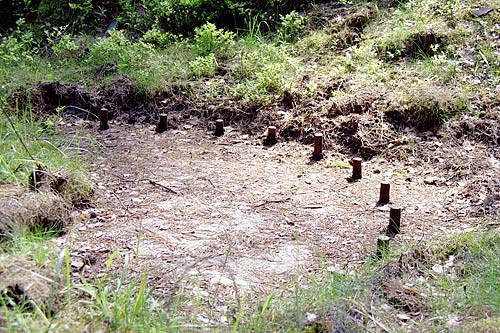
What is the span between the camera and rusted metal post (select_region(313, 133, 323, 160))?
546 centimetres

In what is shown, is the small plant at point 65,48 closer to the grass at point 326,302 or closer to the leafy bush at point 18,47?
the leafy bush at point 18,47

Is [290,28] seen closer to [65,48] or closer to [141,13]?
[141,13]

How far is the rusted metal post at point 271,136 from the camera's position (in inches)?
229

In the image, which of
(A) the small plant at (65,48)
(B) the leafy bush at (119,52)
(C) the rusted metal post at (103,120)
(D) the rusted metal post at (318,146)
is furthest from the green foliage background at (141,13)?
(D) the rusted metal post at (318,146)

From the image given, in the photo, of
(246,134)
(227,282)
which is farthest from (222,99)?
(227,282)

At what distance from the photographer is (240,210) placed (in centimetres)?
457

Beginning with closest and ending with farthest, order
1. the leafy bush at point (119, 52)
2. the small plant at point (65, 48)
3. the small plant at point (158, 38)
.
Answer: the leafy bush at point (119, 52)
the small plant at point (65, 48)
the small plant at point (158, 38)

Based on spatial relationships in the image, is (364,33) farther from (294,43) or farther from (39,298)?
(39,298)

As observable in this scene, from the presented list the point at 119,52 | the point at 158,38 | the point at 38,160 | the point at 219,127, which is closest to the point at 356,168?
the point at 219,127

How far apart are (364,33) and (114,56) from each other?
297cm

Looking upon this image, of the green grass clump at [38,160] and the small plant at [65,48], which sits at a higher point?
the small plant at [65,48]

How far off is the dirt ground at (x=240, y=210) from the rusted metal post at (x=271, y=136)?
0.09 m

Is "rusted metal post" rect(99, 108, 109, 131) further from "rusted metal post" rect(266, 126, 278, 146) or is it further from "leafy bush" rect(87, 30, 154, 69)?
"rusted metal post" rect(266, 126, 278, 146)

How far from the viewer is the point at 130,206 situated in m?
→ 4.55
